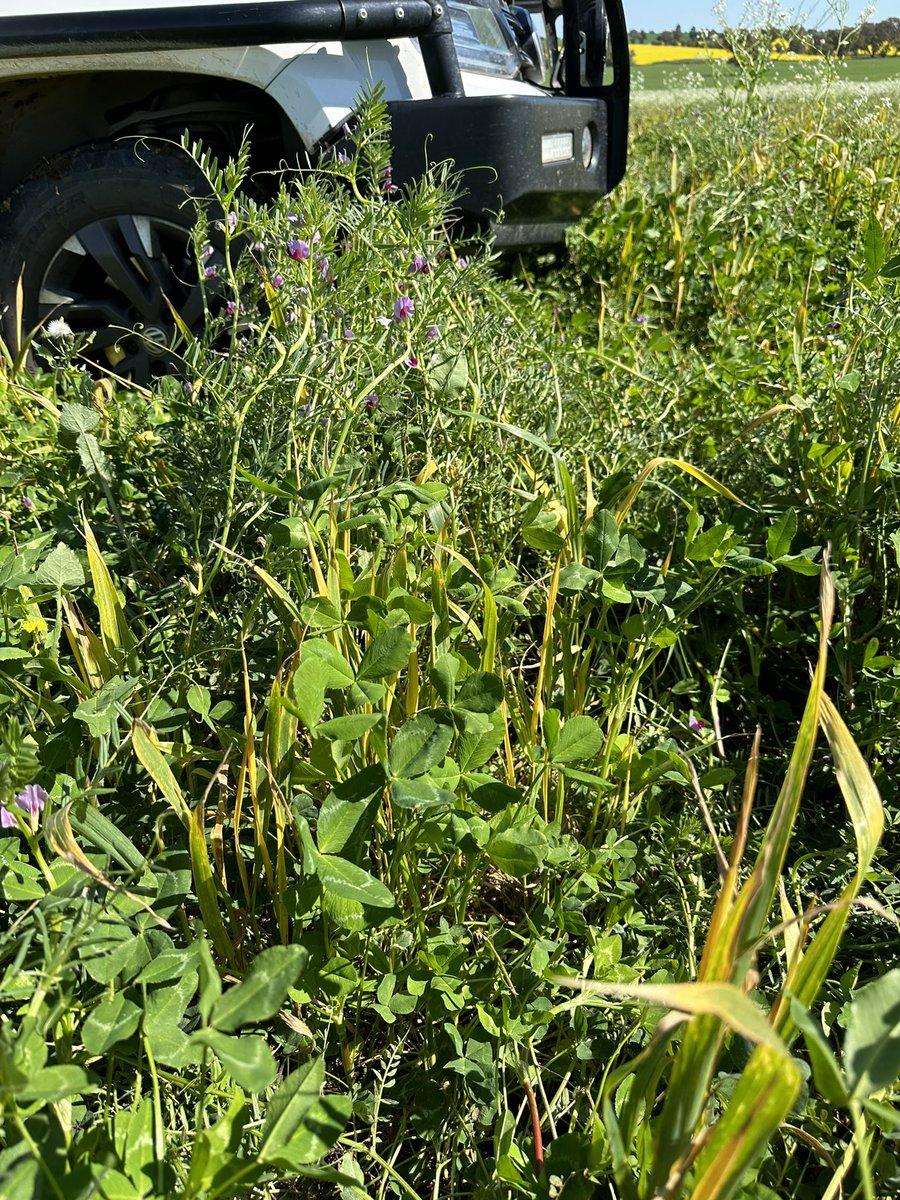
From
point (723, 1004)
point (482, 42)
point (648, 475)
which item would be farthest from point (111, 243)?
point (723, 1004)

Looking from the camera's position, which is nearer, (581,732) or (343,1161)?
(343,1161)

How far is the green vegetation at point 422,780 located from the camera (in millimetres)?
865

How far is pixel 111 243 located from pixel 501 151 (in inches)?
47.0

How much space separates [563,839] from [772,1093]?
683 millimetres

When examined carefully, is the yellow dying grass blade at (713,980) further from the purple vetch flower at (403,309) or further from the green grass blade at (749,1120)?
the purple vetch flower at (403,309)

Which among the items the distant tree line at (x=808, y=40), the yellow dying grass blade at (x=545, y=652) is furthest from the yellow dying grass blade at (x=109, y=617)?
the distant tree line at (x=808, y=40)

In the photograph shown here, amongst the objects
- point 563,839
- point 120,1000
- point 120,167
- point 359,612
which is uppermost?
point 120,167

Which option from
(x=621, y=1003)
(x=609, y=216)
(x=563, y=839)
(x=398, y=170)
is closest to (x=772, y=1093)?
(x=621, y=1003)

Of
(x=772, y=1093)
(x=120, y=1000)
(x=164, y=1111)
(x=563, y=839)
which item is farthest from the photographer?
(x=563, y=839)

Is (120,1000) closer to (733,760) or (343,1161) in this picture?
(343,1161)

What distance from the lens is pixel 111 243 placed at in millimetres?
2932

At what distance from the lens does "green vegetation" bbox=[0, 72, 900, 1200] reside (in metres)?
0.86

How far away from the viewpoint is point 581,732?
129 cm

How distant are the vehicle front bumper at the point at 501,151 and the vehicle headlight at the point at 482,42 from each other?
0.44 m
